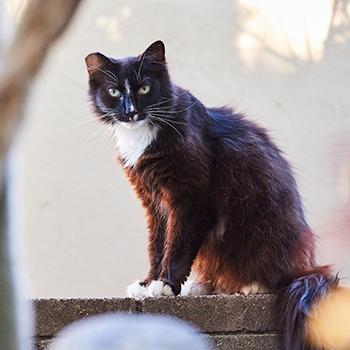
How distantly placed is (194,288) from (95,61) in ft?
2.03

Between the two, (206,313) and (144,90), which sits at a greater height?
(144,90)

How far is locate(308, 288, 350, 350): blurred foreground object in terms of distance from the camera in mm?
1895

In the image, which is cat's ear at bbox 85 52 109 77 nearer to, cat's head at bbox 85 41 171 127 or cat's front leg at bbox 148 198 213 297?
cat's head at bbox 85 41 171 127

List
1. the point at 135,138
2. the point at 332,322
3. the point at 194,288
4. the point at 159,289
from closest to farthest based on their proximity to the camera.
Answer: the point at 332,322 → the point at 159,289 → the point at 135,138 → the point at 194,288

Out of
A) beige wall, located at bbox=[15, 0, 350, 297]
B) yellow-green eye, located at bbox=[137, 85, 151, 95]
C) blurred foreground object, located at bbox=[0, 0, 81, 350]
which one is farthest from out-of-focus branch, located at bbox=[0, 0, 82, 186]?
beige wall, located at bbox=[15, 0, 350, 297]

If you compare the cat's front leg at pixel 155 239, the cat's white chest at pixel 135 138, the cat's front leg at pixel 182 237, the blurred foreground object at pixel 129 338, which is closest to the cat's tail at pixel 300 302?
the cat's front leg at pixel 182 237

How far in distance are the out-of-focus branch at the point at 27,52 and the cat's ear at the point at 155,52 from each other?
5.88ft

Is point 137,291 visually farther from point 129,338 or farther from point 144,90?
point 129,338

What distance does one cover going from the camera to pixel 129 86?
2.28 meters

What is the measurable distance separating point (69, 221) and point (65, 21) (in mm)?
2760

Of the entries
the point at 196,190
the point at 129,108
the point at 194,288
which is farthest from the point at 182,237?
the point at 129,108

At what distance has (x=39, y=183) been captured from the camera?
328cm

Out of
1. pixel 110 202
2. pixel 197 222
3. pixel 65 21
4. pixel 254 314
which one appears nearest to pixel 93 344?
pixel 65 21

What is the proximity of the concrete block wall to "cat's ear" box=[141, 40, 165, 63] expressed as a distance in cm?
66
